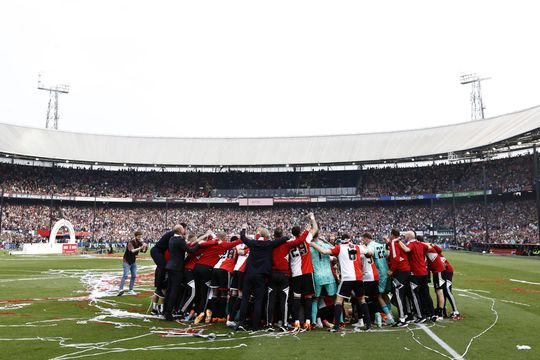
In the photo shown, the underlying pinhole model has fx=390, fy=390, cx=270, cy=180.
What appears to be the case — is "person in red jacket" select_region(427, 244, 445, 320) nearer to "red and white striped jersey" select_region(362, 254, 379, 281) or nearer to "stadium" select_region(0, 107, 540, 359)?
"red and white striped jersey" select_region(362, 254, 379, 281)

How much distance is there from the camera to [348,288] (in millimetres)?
8430

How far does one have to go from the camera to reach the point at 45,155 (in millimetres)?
55750

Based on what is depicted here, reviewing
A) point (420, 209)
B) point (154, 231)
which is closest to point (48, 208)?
point (154, 231)

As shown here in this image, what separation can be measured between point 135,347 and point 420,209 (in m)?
56.6

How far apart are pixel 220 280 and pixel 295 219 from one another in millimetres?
51760

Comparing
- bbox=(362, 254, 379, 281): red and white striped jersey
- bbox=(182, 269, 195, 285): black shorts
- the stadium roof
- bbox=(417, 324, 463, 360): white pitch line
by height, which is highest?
the stadium roof

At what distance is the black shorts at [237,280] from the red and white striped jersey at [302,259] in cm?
119

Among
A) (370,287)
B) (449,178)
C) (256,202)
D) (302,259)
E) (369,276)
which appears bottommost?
(370,287)

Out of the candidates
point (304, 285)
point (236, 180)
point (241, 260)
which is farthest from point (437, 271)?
point (236, 180)

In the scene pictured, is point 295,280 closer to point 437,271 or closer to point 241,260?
point 241,260

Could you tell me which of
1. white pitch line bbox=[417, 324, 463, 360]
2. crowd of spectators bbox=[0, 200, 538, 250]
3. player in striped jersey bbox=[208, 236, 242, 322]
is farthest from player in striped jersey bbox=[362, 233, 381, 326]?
crowd of spectators bbox=[0, 200, 538, 250]

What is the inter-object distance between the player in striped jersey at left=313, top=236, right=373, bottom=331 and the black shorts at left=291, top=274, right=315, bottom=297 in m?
0.60

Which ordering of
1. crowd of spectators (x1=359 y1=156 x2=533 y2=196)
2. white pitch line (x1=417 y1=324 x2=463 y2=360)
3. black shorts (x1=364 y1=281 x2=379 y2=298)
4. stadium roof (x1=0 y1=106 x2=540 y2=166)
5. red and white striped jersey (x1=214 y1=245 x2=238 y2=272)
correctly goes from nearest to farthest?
white pitch line (x1=417 y1=324 x2=463 y2=360) < black shorts (x1=364 y1=281 x2=379 y2=298) < red and white striped jersey (x1=214 y1=245 x2=238 y2=272) < crowd of spectators (x1=359 y1=156 x2=533 y2=196) < stadium roof (x1=0 y1=106 x2=540 y2=166)

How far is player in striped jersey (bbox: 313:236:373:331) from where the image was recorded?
27.6 feet
